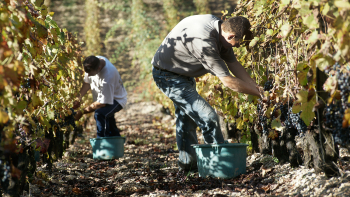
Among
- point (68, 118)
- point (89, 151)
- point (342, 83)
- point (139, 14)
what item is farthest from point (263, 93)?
point (139, 14)

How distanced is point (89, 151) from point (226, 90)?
247cm

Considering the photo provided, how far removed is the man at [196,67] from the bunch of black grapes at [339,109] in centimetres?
66

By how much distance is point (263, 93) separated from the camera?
7.77 feet

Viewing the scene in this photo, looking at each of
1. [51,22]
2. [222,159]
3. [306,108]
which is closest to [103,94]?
[51,22]

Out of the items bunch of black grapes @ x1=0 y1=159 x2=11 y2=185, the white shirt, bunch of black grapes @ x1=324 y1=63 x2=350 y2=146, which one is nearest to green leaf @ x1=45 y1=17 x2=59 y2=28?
bunch of black grapes @ x1=0 y1=159 x2=11 y2=185

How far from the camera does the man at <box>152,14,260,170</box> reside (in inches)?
95.5

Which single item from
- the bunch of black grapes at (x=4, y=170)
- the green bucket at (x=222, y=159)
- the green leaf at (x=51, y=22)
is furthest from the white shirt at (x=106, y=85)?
the bunch of black grapes at (x=4, y=170)

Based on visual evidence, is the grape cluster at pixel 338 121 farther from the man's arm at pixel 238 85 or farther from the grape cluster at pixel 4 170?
the grape cluster at pixel 4 170

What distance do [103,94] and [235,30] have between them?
2199 mm

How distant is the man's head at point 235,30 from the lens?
8.05ft

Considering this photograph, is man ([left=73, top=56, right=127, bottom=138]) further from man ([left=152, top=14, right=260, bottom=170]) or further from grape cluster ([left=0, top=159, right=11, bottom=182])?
grape cluster ([left=0, top=159, right=11, bottom=182])

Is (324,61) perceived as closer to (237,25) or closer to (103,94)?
(237,25)

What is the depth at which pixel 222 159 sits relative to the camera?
2.56 metres

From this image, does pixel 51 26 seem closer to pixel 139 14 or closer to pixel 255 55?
pixel 255 55
